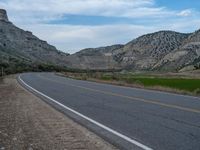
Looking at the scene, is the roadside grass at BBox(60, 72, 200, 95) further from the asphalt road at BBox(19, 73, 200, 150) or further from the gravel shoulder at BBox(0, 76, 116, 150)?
the gravel shoulder at BBox(0, 76, 116, 150)

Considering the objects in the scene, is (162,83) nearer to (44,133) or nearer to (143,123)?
(143,123)

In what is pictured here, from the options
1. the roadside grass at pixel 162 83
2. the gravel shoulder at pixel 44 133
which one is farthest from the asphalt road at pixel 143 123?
the roadside grass at pixel 162 83

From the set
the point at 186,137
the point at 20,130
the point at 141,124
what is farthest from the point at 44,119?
the point at 186,137

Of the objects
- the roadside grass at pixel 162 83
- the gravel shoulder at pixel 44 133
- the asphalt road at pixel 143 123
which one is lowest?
the roadside grass at pixel 162 83

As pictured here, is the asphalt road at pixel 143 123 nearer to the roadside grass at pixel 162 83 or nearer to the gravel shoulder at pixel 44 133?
the gravel shoulder at pixel 44 133

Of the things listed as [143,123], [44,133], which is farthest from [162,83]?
[44,133]

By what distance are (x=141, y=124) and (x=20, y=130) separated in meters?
3.34

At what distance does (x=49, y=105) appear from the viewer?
20828 millimetres

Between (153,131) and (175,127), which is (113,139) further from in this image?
(175,127)

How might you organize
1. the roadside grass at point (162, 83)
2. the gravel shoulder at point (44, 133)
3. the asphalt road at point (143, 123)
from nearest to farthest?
the asphalt road at point (143, 123)
the gravel shoulder at point (44, 133)
the roadside grass at point (162, 83)

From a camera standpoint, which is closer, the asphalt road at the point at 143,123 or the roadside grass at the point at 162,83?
the asphalt road at the point at 143,123

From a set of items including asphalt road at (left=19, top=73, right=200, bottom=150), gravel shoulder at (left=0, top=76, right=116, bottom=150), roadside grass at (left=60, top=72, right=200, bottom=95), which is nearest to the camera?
asphalt road at (left=19, top=73, right=200, bottom=150)

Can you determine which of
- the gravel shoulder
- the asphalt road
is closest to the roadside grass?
the asphalt road

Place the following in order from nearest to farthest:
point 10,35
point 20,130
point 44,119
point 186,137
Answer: point 186,137 → point 20,130 → point 44,119 → point 10,35
